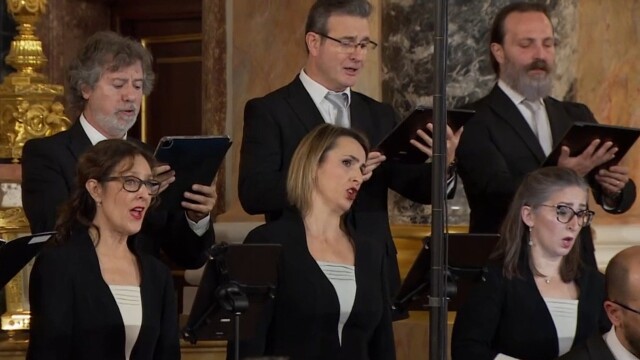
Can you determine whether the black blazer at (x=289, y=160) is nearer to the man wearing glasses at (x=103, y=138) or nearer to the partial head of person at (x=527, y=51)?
the man wearing glasses at (x=103, y=138)

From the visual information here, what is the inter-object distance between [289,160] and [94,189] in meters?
0.92

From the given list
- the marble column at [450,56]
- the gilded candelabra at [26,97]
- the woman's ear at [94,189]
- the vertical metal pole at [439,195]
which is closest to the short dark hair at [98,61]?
the woman's ear at [94,189]

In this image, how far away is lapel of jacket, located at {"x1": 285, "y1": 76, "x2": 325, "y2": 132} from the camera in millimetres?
5590

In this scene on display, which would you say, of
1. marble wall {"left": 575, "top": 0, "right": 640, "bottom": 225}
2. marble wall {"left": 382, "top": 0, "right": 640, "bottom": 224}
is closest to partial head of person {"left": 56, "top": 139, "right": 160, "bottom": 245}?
marble wall {"left": 382, "top": 0, "right": 640, "bottom": 224}

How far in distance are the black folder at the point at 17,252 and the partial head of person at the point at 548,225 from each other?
1572 mm

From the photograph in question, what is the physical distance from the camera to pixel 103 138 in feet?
17.5

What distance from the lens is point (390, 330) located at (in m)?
5.15

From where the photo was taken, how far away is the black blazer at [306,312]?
4.99 meters

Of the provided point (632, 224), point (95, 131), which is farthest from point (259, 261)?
point (632, 224)

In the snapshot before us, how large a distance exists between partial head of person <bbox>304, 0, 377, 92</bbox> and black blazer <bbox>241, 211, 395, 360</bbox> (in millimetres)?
710

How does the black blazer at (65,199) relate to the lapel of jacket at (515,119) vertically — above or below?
below

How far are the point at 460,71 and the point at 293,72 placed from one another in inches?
28.9

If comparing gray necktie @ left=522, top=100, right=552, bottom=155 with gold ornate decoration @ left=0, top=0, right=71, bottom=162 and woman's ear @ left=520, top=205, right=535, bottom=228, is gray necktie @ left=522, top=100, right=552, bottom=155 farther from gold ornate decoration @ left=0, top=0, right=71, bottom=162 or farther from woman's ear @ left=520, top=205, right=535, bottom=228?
gold ornate decoration @ left=0, top=0, right=71, bottom=162

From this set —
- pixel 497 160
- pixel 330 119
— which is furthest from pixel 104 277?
pixel 497 160
